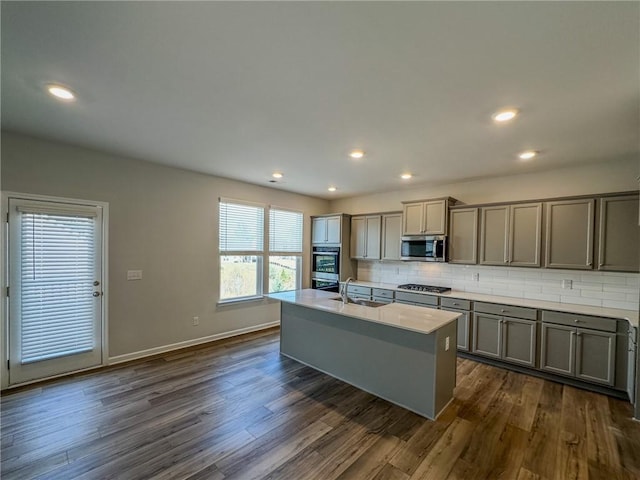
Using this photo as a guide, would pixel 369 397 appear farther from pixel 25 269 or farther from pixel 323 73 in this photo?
pixel 25 269

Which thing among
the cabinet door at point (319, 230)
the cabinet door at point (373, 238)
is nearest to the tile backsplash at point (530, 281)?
the cabinet door at point (373, 238)

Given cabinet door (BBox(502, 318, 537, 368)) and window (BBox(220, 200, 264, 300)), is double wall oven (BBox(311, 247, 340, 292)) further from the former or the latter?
cabinet door (BBox(502, 318, 537, 368))

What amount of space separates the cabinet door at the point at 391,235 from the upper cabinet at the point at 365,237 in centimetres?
12

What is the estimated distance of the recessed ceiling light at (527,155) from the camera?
127 inches

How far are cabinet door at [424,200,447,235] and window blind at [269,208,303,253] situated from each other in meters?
2.59

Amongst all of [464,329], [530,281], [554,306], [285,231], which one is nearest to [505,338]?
[464,329]

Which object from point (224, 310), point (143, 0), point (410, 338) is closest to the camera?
point (143, 0)

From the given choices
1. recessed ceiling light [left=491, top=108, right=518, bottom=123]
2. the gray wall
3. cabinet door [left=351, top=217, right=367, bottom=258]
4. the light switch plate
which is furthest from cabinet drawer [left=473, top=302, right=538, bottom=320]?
the light switch plate

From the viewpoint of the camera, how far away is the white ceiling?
140cm

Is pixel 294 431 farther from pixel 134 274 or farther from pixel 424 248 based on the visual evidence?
pixel 424 248

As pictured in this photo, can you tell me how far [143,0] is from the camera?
1.32m

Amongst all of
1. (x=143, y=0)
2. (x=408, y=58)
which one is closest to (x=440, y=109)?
(x=408, y=58)

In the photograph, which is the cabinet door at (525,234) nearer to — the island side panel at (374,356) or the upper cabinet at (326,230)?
the island side panel at (374,356)

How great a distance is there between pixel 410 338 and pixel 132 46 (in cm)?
309
